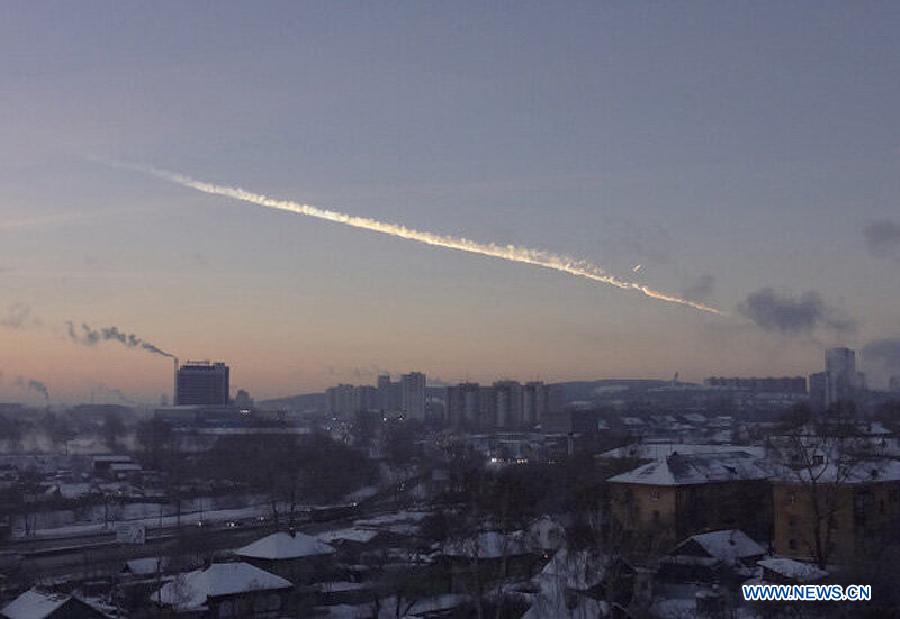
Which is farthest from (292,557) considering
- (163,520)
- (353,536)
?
(163,520)

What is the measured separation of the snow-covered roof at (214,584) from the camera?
21.8m

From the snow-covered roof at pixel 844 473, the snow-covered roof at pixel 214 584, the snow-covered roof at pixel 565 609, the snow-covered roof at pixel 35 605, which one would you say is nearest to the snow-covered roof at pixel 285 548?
the snow-covered roof at pixel 214 584

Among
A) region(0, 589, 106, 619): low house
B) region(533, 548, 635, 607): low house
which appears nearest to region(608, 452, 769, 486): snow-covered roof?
region(533, 548, 635, 607): low house

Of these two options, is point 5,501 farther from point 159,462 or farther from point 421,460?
point 421,460

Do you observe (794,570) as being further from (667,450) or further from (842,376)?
(842,376)

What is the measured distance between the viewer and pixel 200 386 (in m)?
149

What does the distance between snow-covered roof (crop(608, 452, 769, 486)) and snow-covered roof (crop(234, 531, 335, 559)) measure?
10.7 metres

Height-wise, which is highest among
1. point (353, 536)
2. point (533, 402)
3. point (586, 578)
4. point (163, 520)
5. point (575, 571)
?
point (533, 402)

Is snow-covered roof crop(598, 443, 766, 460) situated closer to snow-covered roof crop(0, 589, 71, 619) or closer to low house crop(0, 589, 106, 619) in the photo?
low house crop(0, 589, 106, 619)

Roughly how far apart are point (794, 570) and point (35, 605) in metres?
15.4

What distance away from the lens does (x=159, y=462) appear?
6962cm

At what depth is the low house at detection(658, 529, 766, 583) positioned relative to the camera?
78.5 feet

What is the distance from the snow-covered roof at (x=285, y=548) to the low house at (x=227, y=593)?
10.8 feet

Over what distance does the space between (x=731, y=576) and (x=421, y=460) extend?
50.9 m
